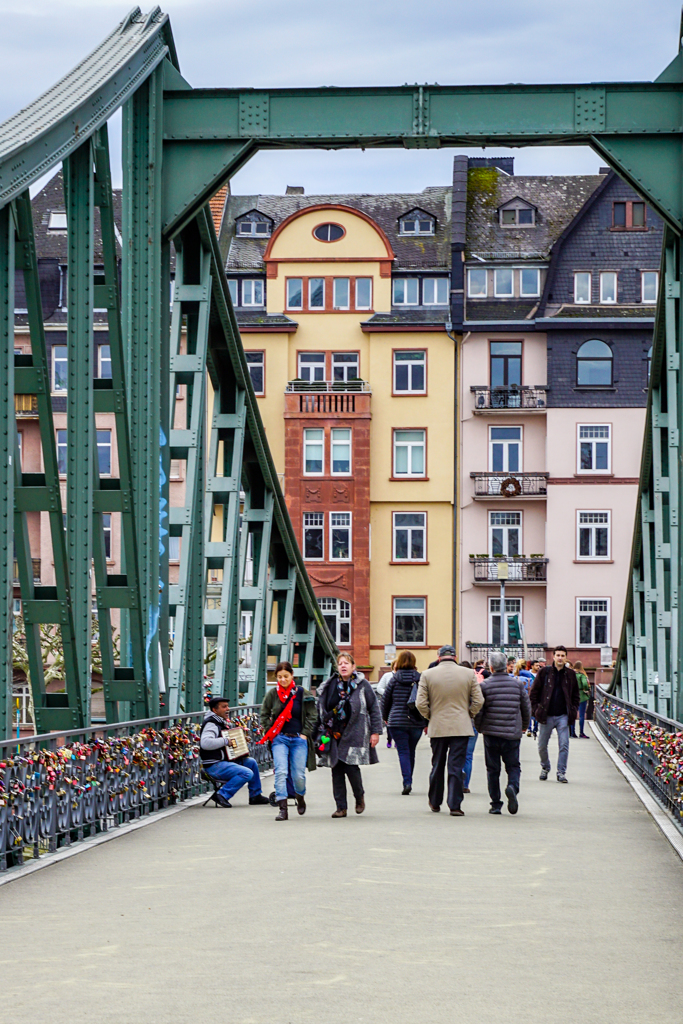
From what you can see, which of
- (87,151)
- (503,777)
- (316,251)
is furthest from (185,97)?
(316,251)

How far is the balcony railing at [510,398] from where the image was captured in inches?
2173

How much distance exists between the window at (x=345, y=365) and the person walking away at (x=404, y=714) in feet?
125

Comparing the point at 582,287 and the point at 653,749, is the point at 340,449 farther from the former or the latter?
the point at 653,749

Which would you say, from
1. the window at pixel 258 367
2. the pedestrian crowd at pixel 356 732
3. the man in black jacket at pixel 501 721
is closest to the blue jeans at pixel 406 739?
the pedestrian crowd at pixel 356 732

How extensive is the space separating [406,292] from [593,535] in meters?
10.1

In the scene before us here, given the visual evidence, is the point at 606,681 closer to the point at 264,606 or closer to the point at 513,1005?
the point at 264,606

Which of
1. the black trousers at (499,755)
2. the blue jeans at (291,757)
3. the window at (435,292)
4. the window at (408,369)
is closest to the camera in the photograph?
the blue jeans at (291,757)

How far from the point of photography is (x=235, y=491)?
64.5 ft

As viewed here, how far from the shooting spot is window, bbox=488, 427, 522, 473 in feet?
183

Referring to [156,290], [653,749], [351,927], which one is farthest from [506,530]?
[351,927]

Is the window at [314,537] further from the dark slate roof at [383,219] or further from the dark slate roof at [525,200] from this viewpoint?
the dark slate roof at [525,200]

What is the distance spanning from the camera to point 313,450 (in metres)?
55.5

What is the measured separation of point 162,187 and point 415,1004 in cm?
1069

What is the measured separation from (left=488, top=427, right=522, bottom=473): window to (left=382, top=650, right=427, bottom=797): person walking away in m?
38.0
